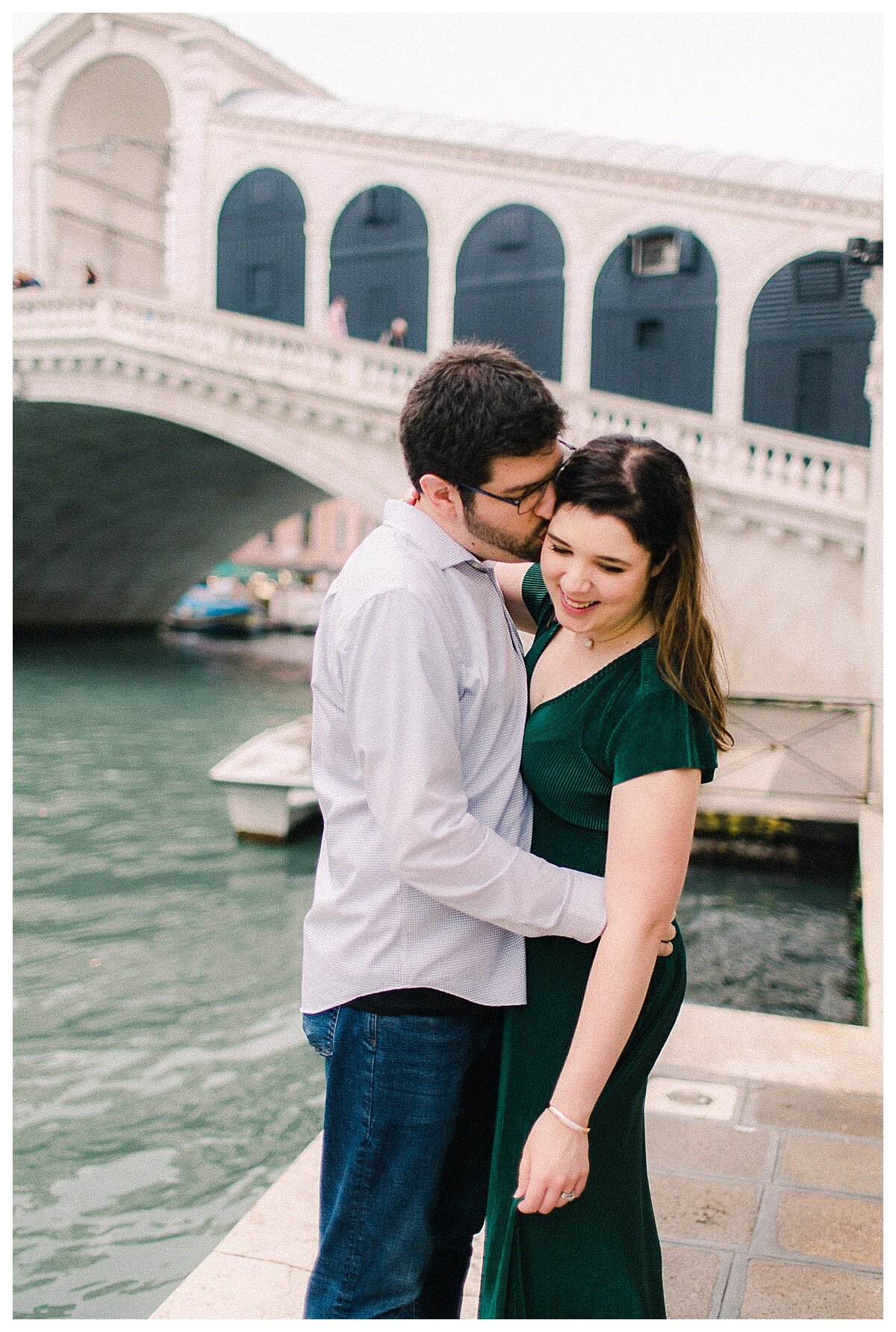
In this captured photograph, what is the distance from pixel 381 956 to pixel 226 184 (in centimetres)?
1655

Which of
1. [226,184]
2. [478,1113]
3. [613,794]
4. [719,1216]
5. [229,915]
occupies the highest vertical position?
[226,184]

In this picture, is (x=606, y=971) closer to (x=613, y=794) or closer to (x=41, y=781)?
(x=613, y=794)

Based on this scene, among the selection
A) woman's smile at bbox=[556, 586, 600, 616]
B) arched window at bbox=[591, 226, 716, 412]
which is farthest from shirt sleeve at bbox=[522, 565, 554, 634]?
arched window at bbox=[591, 226, 716, 412]

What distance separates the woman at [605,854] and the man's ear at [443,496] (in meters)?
0.12

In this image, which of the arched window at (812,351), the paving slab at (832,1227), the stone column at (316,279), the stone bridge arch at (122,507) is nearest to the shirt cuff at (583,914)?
the paving slab at (832,1227)

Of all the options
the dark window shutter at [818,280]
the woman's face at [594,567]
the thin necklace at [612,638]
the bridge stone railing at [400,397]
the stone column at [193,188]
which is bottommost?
the thin necklace at [612,638]

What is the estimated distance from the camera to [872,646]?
6824mm

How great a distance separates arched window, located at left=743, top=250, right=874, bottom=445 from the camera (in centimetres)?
1266

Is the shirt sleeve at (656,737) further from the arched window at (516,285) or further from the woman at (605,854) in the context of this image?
the arched window at (516,285)

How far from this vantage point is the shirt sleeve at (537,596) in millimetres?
1622

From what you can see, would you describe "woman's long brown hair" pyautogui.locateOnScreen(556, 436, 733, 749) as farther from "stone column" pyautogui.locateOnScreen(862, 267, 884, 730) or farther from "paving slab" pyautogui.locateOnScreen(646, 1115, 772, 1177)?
"stone column" pyautogui.locateOnScreen(862, 267, 884, 730)

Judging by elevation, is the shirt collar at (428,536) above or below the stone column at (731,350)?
below

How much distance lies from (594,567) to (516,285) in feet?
45.8

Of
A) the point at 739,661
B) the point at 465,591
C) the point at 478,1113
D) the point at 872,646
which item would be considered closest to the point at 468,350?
the point at 465,591
